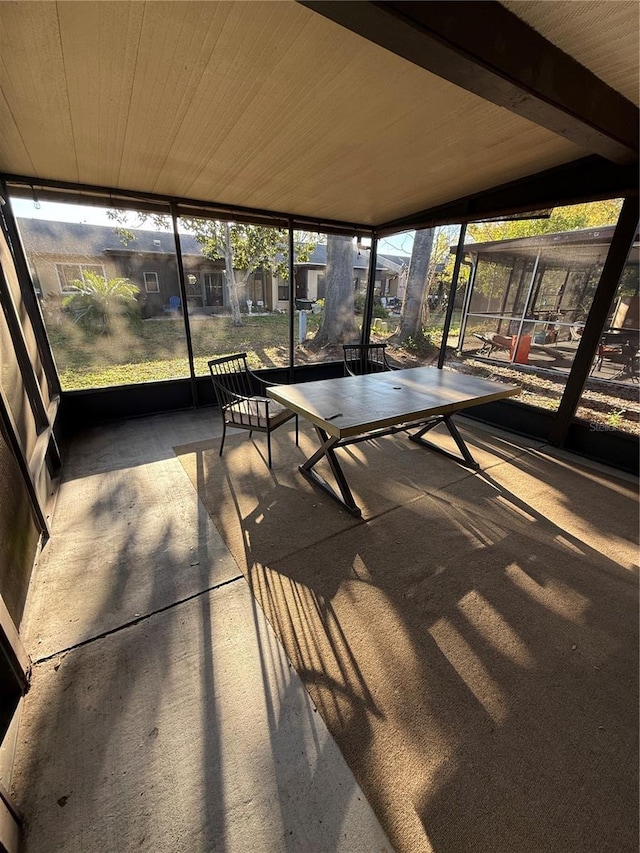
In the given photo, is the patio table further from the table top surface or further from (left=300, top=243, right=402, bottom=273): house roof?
(left=300, top=243, right=402, bottom=273): house roof

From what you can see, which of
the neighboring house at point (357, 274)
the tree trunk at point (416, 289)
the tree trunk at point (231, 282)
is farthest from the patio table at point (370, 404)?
the tree trunk at point (416, 289)

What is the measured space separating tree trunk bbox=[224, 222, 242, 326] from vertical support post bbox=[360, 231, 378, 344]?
224 cm

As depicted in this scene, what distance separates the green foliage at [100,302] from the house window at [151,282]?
0.13 meters

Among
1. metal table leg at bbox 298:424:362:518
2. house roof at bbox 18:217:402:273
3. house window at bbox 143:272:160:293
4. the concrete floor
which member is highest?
house roof at bbox 18:217:402:273

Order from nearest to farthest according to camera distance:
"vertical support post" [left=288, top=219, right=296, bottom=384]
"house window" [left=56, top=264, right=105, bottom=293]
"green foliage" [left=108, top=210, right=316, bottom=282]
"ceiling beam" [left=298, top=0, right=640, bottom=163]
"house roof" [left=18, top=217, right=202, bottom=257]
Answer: "ceiling beam" [left=298, top=0, right=640, bottom=163] < "house roof" [left=18, top=217, right=202, bottom=257] < "house window" [left=56, top=264, right=105, bottom=293] < "vertical support post" [left=288, top=219, right=296, bottom=384] < "green foliage" [left=108, top=210, right=316, bottom=282]

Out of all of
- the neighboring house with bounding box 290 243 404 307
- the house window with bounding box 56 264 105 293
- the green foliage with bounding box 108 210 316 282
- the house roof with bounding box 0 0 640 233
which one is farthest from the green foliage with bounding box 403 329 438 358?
the house window with bounding box 56 264 105 293

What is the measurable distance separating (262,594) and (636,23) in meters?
2.93

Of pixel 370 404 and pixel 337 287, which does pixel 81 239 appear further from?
pixel 337 287

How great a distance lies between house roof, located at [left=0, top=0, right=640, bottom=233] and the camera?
1.18 m

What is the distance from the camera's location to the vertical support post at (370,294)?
5.04m

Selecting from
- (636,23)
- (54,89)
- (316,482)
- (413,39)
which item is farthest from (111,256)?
(636,23)

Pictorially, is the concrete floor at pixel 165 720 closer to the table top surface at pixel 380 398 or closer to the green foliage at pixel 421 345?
the table top surface at pixel 380 398

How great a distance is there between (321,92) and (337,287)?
5984mm

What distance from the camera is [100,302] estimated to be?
3.72 metres
